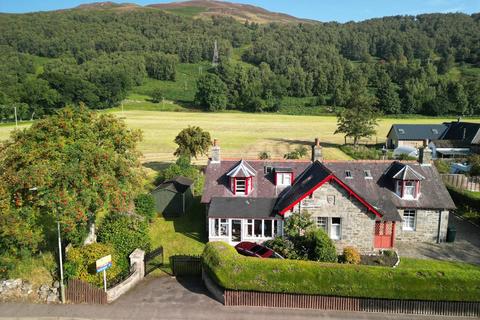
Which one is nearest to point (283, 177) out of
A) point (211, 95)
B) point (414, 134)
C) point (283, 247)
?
point (283, 247)

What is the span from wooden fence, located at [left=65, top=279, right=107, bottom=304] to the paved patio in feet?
62.2

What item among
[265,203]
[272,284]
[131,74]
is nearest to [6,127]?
[131,74]

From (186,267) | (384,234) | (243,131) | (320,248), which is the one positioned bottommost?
(186,267)

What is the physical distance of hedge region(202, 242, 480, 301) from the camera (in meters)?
19.0

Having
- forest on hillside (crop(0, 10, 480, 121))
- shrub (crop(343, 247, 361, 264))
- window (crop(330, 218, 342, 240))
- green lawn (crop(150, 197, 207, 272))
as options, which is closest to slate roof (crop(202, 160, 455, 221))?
window (crop(330, 218, 342, 240))

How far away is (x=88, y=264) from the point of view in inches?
863

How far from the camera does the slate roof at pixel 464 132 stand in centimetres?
6055

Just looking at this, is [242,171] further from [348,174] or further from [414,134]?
[414,134]

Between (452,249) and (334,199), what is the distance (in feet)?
30.8

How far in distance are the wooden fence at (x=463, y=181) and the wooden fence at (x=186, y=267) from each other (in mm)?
31077

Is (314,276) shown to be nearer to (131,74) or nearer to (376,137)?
(376,137)

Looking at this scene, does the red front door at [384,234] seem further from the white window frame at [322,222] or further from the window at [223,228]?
the window at [223,228]

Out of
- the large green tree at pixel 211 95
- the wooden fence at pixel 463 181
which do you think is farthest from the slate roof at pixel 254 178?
the large green tree at pixel 211 95

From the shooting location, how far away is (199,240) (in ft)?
93.7
